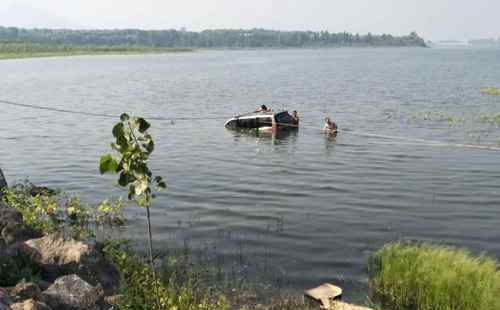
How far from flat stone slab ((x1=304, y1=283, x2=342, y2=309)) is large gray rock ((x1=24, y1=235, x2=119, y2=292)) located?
509cm

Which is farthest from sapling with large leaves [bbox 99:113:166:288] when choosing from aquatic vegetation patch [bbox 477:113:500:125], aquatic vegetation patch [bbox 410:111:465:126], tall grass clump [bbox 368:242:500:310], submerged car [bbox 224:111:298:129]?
aquatic vegetation patch [bbox 477:113:500:125]

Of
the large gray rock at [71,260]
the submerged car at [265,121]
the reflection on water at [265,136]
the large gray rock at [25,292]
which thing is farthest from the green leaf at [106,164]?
the submerged car at [265,121]

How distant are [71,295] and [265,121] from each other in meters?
31.0

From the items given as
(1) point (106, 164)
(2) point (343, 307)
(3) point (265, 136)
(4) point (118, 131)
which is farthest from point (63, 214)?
(3) point (265, 136)

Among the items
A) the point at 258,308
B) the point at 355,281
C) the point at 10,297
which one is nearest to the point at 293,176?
the point at 355,281

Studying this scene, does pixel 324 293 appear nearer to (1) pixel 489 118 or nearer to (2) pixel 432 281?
(2) pixel 432 281

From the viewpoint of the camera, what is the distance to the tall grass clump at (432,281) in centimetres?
1169

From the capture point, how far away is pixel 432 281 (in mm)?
12289

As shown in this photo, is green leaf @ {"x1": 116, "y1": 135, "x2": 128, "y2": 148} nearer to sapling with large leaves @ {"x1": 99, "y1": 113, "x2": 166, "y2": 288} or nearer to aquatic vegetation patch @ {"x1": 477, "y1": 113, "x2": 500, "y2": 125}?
sapling with large leaves @ {"x1": 99, "y1": 113, "x2": 166, "y2": 288}

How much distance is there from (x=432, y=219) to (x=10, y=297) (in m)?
16.3

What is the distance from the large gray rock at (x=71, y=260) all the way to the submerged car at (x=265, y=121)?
27781mm

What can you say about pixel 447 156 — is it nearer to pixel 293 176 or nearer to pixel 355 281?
pixel 293 176

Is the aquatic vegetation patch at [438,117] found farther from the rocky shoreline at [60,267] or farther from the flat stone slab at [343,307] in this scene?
the rocky shoreline at [60,267]

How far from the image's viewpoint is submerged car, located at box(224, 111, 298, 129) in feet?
130
